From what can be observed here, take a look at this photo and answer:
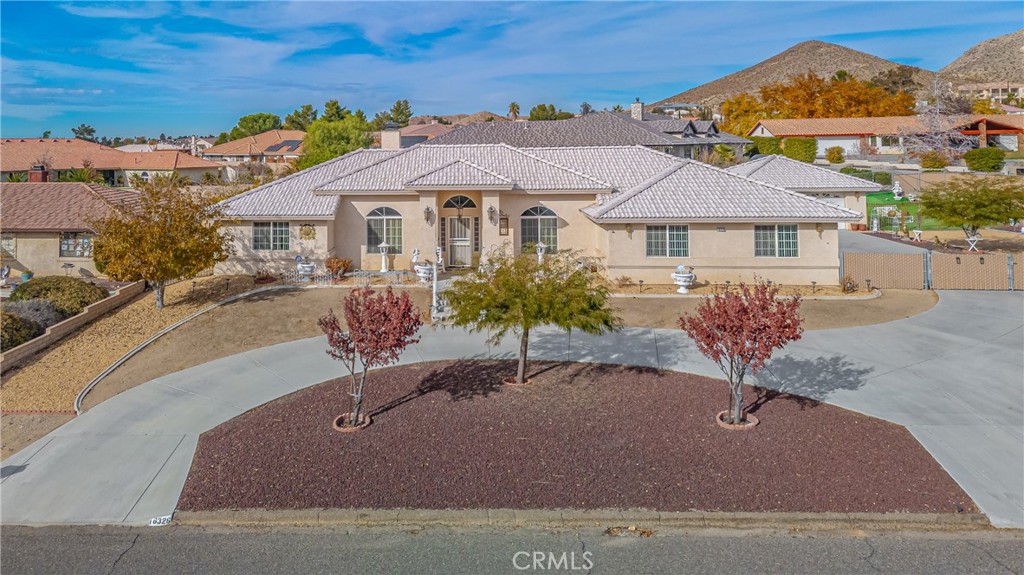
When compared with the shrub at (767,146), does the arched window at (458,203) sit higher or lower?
lower

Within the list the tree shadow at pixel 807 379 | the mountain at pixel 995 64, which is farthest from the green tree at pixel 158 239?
the mountain at pixel 995 64

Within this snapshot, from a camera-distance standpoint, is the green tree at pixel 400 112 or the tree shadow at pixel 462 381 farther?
the green tree at pixel 400 112

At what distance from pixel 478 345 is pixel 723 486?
7811mm

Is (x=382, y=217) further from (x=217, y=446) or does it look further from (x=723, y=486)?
(x=723, y=486)

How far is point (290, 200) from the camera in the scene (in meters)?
23.8

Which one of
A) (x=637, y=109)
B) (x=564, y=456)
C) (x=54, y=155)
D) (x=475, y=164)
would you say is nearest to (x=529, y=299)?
(x=564, y=456)

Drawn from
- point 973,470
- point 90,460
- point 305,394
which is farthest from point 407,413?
point 973,470

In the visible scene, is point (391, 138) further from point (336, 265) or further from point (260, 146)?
point (260, 146)

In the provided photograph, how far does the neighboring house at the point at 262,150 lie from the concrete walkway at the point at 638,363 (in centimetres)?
7200

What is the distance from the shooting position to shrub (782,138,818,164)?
62.8 meters

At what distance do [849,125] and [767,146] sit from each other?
1376 centimetres

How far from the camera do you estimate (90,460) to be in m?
10.3

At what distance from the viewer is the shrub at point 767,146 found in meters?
64.7

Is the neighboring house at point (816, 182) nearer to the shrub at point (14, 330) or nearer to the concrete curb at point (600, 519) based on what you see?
the concrete curb at point (600, 519)
